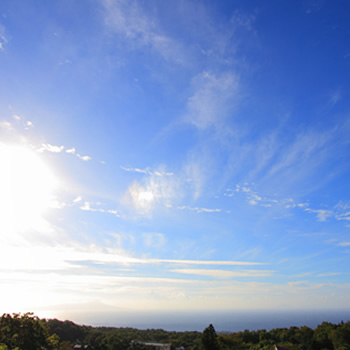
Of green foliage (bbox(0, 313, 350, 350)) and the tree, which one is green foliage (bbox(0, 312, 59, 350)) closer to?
green foliage (bbox(0, 313, 350, 350))

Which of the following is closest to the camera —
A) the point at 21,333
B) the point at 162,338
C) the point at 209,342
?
the point at 21,333

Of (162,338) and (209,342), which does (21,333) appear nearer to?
(209,342)

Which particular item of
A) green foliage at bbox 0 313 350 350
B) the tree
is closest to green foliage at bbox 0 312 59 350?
green foliage at bbox 0 313 350 350

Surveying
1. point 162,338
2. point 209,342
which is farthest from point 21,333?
point 162,338

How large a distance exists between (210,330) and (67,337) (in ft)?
157

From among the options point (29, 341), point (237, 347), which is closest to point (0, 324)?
point (29, 341)

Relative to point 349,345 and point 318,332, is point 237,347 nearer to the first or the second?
point 318,332

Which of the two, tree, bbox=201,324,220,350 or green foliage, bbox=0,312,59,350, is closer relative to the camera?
green foliage, bbox=0,312,59,350

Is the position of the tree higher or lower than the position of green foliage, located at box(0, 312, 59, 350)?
lower

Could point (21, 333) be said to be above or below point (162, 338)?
above

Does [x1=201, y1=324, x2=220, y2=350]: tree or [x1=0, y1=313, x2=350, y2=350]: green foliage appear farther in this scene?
[x1=201, y1=324, x2=220, y2=350]: tree

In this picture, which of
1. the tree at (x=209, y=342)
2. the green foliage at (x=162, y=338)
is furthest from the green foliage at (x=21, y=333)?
the tree at (x=209, y=342)

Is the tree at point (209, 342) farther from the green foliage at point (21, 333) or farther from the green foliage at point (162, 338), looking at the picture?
the green foliage at point (21, 333)

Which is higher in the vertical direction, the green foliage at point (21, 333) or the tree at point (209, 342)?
the green foliage at point (21, 333)
